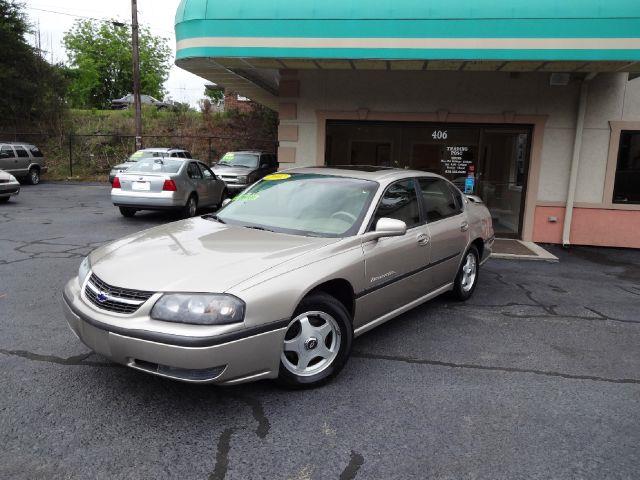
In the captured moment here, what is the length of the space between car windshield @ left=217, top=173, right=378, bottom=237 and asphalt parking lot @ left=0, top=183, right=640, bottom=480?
1.12m

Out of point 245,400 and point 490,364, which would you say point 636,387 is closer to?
point 490,364

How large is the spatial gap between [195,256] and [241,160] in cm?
1439

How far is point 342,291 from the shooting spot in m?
3.81

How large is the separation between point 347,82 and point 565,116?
4.20m

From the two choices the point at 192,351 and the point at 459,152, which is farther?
the point at 459,152

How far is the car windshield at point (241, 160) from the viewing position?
17141 mm

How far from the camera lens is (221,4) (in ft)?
25.6

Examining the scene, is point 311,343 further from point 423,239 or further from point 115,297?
point 423,239

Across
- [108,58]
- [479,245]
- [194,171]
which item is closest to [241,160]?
[194,171]

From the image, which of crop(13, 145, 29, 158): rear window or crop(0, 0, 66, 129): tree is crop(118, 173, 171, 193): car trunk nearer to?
crop(13, 145, 29, 158): rear window

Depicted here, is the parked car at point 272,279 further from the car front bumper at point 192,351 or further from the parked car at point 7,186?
the parked car at point 7,186

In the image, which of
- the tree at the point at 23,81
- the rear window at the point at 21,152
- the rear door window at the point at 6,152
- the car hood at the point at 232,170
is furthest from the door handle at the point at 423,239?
the tree at the point at 23,81

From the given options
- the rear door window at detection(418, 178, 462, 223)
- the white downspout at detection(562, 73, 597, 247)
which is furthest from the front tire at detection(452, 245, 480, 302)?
the white downspout at detection(562, 73, 597, 247)

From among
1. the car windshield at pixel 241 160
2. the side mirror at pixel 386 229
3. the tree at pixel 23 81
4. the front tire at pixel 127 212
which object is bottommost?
the front tire at pixel 127 212
